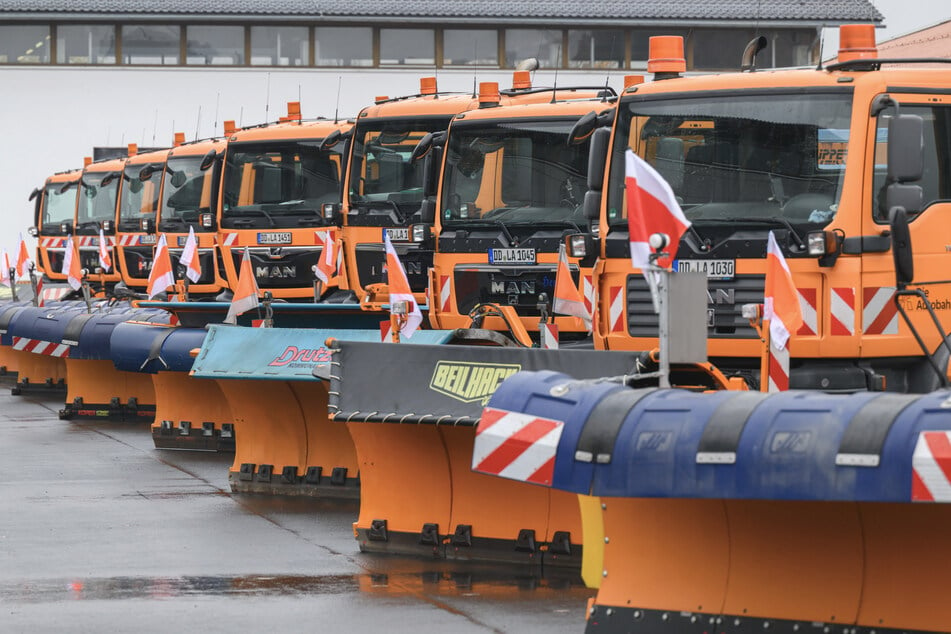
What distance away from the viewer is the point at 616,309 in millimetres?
10281

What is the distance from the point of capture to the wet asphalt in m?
8.29

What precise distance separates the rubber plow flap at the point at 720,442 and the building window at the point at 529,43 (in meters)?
36.1

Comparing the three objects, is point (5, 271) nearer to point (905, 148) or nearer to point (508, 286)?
point (508, 286)

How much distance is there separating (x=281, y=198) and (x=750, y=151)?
12369mm

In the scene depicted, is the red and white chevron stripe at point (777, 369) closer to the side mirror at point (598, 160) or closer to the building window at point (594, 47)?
the side mirror at point (598, 160)

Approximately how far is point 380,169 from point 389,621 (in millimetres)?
9518

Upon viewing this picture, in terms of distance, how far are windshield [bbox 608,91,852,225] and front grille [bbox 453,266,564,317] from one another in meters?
3.13

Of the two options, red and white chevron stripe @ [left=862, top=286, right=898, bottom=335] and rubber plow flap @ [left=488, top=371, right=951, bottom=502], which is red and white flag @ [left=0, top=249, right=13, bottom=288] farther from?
rubber plow flap @ [left=488, top=371, right=951, bottom=502]

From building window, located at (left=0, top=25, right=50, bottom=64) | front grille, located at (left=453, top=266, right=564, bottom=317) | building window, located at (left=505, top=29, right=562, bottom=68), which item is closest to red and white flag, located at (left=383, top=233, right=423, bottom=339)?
front grille, located at (left=453, top=266, right=564, bottom=317)

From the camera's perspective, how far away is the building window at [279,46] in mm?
42969

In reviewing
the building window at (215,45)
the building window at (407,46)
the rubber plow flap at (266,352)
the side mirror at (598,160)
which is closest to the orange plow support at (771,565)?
the side mirror at (598,160)

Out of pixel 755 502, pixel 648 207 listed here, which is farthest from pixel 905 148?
pixel 755 502

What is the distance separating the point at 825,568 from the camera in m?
6.70

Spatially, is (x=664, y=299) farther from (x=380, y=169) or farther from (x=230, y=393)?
(x=380, y=169)
